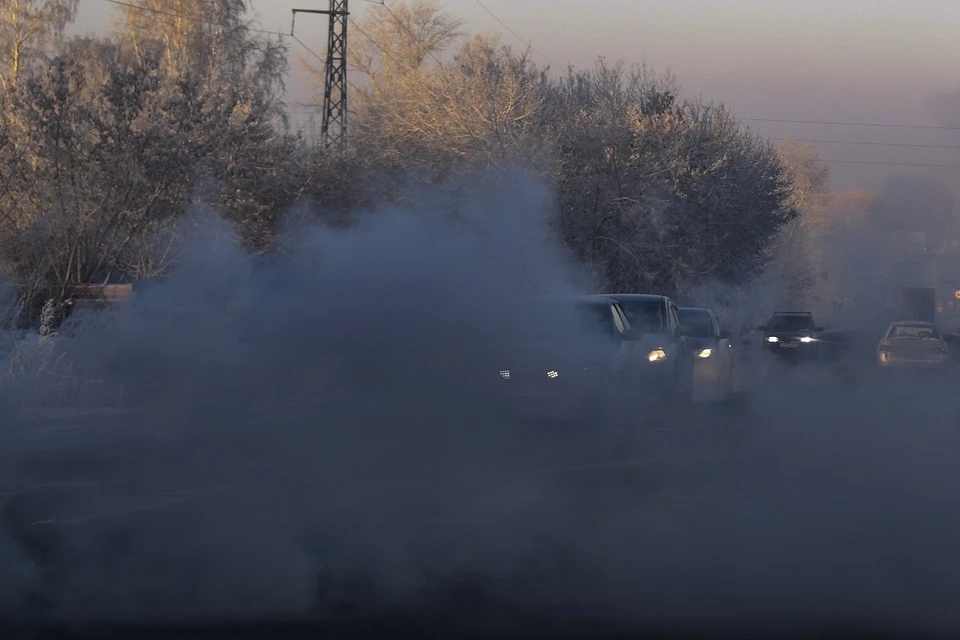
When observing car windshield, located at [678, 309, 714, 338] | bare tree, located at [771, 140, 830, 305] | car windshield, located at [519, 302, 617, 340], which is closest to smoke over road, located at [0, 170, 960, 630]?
car windshield, located at [519, 302, 617, 340]

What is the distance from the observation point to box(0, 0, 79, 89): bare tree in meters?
36.5

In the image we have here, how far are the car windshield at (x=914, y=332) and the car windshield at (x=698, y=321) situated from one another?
8.32 m

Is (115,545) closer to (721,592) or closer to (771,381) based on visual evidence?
(721,592)

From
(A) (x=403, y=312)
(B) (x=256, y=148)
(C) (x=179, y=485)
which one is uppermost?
(B) (x=256, y=148)

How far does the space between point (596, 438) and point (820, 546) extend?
5454 mm

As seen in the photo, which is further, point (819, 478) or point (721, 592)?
point (819, 478)

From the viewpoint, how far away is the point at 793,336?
3438 cm

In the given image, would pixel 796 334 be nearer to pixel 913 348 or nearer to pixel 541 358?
pixel 913 348

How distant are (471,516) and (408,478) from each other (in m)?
1.55

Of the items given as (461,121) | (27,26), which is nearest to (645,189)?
(461,121)

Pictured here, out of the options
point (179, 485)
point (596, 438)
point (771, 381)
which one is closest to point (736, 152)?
point (771, 381)

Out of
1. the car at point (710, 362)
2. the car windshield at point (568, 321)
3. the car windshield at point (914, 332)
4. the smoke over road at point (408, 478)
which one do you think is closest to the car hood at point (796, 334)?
the car windshield at point (914, 332)

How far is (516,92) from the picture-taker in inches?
1142

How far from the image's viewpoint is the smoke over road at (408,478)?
6383mm
